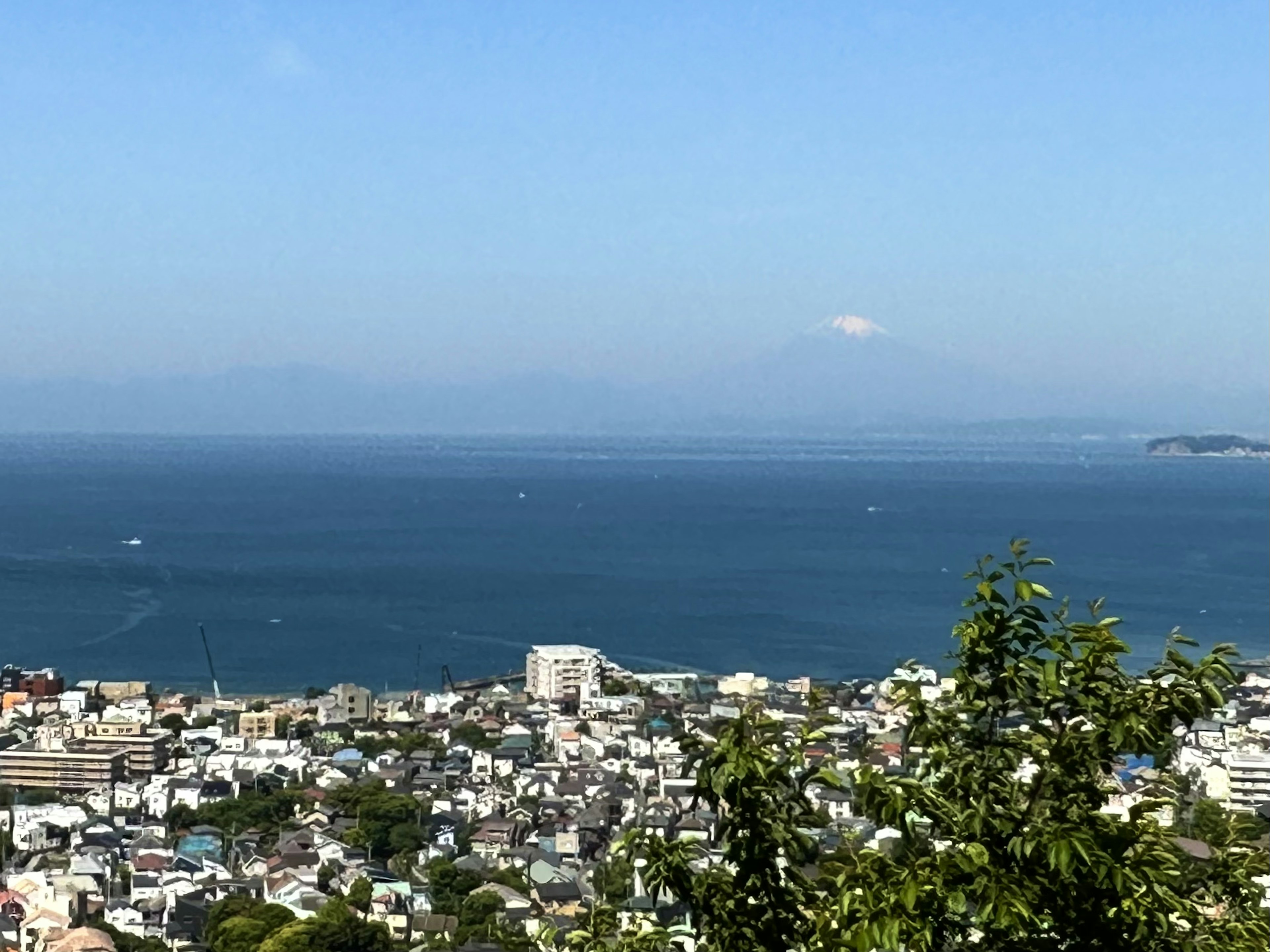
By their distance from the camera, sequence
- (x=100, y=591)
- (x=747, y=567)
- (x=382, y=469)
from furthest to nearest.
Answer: (x=382, y=469)
(x=747, y=567)
(x=100, y=591)

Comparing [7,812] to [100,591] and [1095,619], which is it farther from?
[100,591]

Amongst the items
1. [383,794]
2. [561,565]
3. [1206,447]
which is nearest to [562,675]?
[383,794]

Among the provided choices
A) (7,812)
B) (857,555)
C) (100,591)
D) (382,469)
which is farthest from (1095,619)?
(382,469)

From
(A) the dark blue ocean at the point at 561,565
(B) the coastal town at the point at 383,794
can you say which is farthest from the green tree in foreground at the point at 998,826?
(A) the dark blue ocean at the point at 561,565

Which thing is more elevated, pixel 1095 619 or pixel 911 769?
pixel 1095 619

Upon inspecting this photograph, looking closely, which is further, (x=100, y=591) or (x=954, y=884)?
(x=100, y=591)

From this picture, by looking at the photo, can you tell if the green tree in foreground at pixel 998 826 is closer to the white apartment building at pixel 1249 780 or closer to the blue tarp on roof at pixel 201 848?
the blue tarp on roof at pixel 201 848

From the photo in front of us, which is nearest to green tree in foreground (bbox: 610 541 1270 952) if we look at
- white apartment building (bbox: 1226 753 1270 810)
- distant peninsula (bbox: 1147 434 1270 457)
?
white apartment building (bbox: 1226 753 1270 810)
